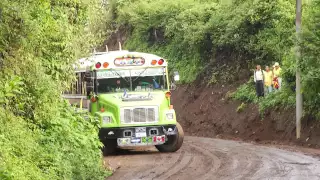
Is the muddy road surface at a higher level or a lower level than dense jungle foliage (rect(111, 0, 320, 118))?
lower

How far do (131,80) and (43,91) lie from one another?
8593 millimetres

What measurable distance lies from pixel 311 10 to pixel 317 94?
2842 mm

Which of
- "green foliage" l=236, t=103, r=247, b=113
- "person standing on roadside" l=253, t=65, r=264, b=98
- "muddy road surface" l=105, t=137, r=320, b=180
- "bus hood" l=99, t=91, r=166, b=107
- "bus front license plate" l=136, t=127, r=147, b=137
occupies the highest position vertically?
"person standing on roadside" l=253, t=65, r=264, b=98

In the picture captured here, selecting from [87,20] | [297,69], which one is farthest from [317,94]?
[87,20]

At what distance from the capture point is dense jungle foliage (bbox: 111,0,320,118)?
22.8 metres

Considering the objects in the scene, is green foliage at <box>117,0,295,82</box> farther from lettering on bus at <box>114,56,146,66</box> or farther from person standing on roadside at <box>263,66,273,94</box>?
lettering on bus at <box>114,56,146,66</box>

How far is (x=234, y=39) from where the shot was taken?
109 feet

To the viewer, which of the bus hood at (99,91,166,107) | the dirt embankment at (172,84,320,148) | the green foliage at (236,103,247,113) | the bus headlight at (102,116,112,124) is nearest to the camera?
the bus headlight at (102,116,112,124)

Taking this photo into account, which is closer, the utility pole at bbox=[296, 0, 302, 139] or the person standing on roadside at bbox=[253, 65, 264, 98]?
the utility pole at bbox=[296, 0, 302, 139]

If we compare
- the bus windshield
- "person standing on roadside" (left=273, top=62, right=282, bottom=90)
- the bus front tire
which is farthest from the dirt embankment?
the bus windshield

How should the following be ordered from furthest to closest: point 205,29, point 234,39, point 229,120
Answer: point 205,29, point 234,39, point 229,120

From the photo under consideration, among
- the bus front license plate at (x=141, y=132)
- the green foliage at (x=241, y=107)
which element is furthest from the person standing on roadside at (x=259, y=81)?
the bus front license plate at (x=141, y=132)

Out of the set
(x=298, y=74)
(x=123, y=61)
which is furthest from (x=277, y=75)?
(x=123, y=61)

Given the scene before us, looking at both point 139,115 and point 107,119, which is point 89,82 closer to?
point 107,119
